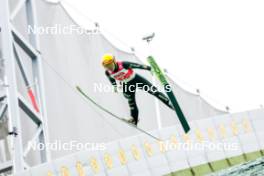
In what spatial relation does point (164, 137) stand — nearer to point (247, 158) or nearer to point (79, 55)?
point (247, 158)

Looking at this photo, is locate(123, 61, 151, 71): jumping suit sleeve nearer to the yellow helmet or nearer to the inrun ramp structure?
the yellow helmet

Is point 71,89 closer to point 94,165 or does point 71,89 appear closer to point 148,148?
point 148,148

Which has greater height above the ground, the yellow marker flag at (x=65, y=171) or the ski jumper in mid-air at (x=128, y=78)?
Result: the ski jumper in mid-air at (x=128, y=78)

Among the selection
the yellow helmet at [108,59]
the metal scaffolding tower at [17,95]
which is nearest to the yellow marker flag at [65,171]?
the metal scaffolding tower at [17,95]

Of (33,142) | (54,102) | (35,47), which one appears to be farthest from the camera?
(54,102)

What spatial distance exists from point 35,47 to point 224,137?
6.33m

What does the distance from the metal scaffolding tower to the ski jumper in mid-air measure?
2.78m

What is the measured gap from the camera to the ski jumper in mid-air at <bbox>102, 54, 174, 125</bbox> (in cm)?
1548

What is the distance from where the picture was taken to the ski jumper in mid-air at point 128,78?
1548 cm

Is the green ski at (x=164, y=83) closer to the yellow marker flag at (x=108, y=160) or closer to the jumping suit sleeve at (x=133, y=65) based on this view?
the jumping suit sleeve at (x=133, y=65)

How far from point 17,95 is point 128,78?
10.6 feet

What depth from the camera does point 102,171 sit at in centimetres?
1535

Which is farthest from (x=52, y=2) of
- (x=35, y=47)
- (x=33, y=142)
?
(x=33, y=142)

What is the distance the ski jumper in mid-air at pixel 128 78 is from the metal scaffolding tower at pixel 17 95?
278 centimetres
